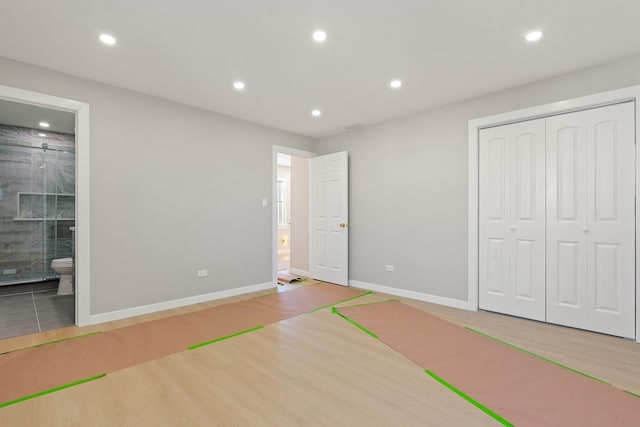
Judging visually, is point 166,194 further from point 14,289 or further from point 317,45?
point 14,289

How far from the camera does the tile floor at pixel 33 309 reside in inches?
124

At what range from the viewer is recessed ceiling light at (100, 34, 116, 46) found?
8.02 ft

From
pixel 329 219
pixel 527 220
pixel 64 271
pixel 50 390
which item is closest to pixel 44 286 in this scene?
pixel 64 271

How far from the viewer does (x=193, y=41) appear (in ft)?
8.29

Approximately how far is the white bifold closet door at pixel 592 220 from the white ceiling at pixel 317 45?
0.63 metres

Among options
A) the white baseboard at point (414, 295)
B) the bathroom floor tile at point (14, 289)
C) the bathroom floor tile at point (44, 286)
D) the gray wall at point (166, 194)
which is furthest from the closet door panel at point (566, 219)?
the bathroom floor tile at point (14, 289)

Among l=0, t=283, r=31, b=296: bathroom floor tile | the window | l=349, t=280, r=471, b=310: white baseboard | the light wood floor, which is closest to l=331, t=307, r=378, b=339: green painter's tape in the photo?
the light wood floor

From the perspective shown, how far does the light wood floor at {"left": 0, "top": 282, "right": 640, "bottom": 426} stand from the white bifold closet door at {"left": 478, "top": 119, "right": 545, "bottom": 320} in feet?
1.76

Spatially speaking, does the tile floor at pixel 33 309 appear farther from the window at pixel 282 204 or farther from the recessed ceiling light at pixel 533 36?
the window at pixel 282 204

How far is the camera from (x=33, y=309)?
12.2ft

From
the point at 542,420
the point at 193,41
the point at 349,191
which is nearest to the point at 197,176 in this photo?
the point at 193,41

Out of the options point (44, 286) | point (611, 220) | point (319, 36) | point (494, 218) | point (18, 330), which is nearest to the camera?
point (319, 36)

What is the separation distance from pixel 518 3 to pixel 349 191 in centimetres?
340

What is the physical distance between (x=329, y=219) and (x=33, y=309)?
4162 millimetres
